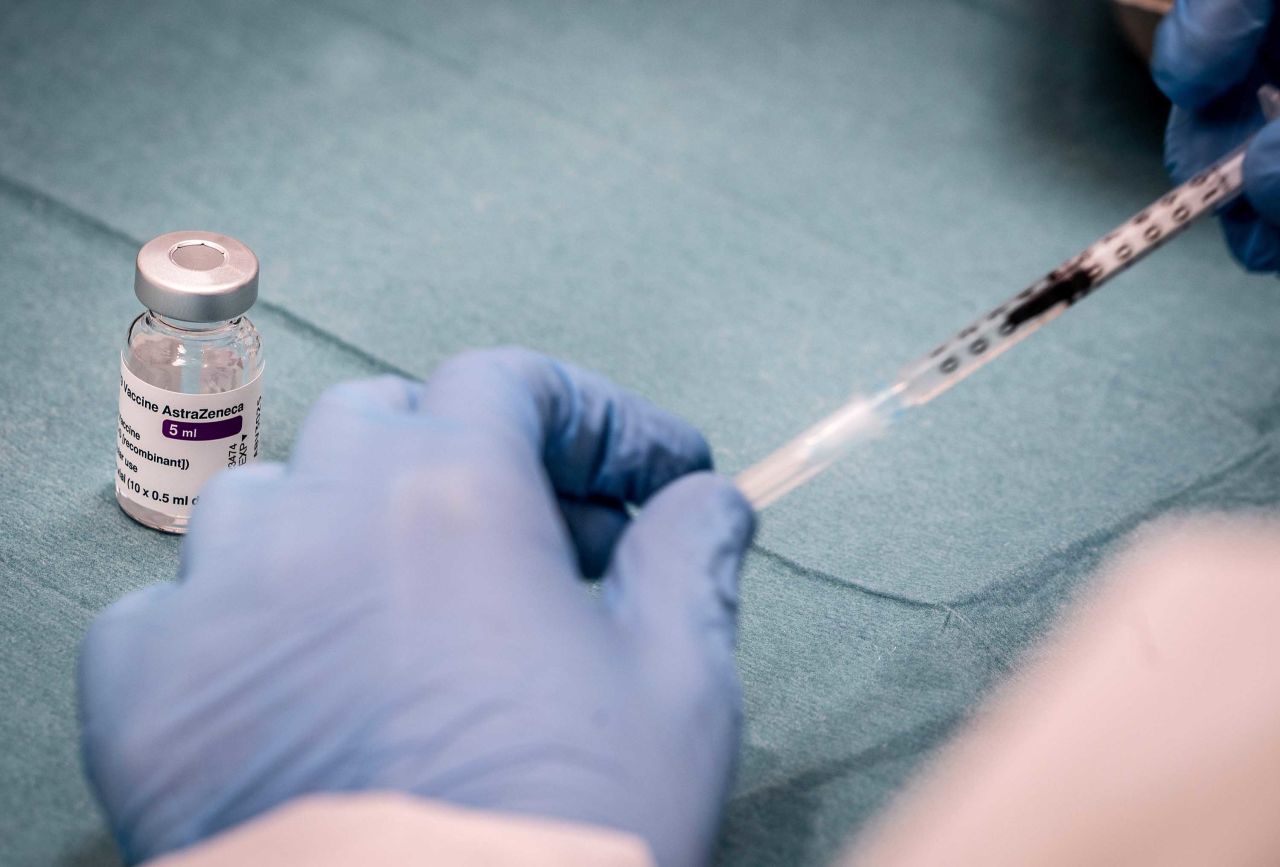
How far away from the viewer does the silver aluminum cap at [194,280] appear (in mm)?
886

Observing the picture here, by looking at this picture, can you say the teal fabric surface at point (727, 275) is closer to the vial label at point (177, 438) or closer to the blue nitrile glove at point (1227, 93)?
the vial label at point (177, 438)

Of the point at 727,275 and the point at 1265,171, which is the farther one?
the point at 727,275

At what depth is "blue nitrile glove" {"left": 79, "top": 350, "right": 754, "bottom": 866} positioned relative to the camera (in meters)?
0.62

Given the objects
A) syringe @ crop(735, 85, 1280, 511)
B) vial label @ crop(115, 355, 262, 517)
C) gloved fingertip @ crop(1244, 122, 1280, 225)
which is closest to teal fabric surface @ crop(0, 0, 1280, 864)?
vial label @ crop(115, 355, 262, 517)

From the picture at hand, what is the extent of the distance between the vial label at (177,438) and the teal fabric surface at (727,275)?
0.05 metres

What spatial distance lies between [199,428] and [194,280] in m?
0.10

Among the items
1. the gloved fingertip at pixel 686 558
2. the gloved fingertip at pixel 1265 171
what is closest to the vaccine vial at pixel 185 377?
the gloved fingertip at pixel 686 558

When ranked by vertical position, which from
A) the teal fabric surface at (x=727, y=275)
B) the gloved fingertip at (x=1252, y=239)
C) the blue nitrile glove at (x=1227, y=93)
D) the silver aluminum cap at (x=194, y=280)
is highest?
the blue nitrile glove at (x=1227, y=93)

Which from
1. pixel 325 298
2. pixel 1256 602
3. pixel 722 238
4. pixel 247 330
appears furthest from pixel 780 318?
pixel 1256 602

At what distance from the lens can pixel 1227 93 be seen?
1194mm

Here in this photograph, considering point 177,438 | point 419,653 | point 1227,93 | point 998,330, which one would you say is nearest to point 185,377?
point 177,438

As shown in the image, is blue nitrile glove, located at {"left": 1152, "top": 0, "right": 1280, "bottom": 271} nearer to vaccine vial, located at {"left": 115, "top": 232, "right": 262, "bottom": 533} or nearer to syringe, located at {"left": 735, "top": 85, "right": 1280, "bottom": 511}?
syringe, located at {"left": 735, "top": 85, "right": 1280, "bottom": 511}

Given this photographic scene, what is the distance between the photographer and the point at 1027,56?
1.92 m

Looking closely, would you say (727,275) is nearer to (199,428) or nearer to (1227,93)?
(1227,93)
